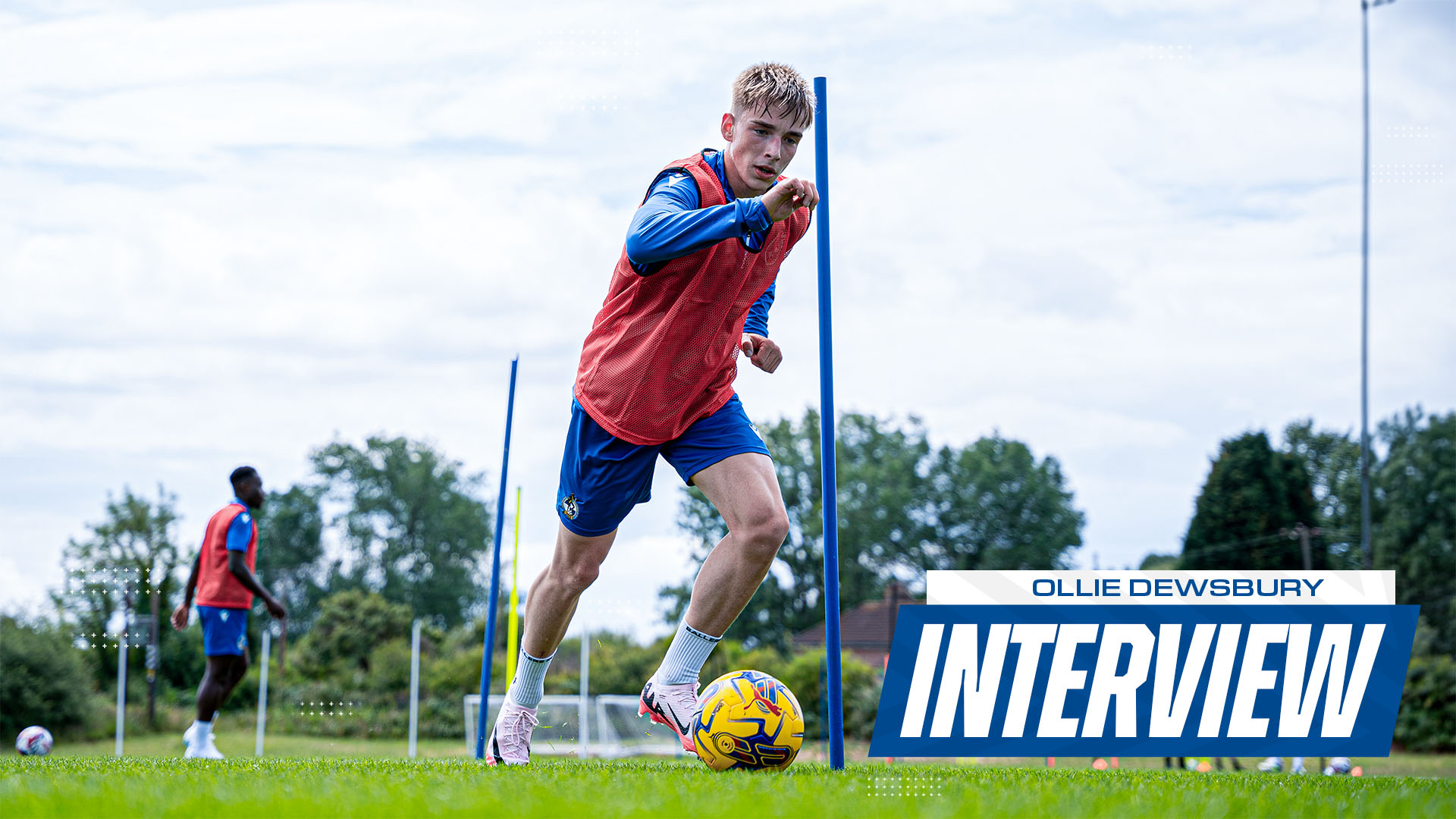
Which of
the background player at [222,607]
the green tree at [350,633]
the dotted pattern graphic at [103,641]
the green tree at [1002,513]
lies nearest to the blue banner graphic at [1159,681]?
the background player at [222,607]

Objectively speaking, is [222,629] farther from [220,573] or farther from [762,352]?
[762,352]

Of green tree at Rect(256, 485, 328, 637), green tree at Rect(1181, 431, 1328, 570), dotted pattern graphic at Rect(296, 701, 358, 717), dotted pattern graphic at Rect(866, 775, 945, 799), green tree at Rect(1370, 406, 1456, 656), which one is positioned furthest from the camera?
green tree at Rect(256, 485, 328, 637)

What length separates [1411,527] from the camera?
159ft

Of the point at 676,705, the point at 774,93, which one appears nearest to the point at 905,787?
the point at 676,705

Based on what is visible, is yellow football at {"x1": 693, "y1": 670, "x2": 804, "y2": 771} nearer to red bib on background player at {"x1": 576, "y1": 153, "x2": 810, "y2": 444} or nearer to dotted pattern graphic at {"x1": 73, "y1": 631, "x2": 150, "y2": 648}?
red bib on background player at {"x1": 576, "y1": 153, "x2": 810, "y2": 444}

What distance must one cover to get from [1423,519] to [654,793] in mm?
54322

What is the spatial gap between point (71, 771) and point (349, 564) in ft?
159

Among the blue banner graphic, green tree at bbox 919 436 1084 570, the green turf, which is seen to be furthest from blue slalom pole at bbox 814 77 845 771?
green tree at bbox 919 436 1084 570

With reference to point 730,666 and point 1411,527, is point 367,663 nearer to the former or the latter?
point 730,666

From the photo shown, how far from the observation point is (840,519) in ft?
156

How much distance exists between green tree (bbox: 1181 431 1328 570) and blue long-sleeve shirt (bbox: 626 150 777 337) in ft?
145

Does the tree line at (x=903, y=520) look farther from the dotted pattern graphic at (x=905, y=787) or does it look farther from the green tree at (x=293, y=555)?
the dotted pattern graphic at (x=905, y=787)

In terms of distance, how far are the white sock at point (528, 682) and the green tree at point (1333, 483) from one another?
148 feet

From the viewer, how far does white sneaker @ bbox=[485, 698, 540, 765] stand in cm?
418
